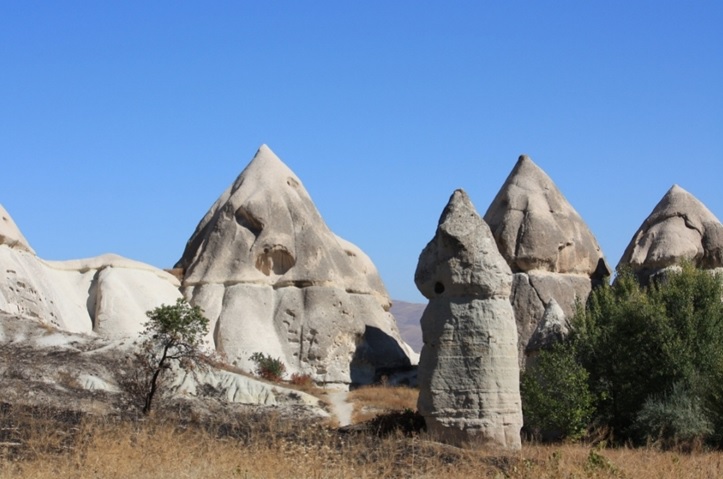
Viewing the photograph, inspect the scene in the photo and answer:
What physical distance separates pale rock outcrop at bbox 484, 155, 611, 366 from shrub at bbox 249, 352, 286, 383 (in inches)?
228

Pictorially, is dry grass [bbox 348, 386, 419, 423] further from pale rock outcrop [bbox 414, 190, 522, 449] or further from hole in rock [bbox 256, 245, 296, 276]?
pale rock outcrop [bbox 414, 190, 522, 449]

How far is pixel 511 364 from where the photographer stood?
13.0 meters

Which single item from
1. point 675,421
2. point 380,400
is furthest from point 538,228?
point 675,421

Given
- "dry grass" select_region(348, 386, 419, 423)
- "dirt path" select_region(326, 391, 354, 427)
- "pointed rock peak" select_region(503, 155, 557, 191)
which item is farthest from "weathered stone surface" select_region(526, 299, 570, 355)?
"pointed rock peak" select_region(503, 155, 557, 191)

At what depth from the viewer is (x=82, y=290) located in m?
26.9

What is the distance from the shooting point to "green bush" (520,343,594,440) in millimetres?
15141

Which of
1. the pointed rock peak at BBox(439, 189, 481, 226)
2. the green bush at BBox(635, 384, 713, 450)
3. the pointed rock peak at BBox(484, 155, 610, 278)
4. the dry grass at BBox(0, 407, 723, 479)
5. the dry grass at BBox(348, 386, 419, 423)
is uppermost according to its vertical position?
the pointed rock peak at BBox(484, 155, 610, 278)

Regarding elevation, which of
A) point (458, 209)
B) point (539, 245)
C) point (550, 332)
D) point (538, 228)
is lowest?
point (550, 332)

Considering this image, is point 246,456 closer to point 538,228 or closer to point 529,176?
point 538,228

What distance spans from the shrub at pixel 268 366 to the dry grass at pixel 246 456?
12715mm

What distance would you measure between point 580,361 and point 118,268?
14234 millimetres

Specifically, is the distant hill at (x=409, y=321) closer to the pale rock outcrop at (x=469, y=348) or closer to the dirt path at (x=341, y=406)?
the dirt path at (x=341, y=406)

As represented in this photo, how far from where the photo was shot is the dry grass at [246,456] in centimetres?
884

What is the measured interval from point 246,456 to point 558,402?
676 cm
